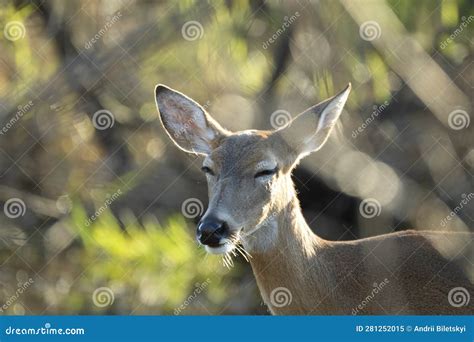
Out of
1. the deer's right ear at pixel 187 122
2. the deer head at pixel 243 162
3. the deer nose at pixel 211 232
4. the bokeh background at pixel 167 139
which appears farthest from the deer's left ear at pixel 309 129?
the deer nose at pixel 211 232

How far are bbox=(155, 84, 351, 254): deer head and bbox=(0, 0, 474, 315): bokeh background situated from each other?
92 cm

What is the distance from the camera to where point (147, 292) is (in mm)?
11781

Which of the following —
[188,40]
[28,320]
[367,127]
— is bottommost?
[367,127]

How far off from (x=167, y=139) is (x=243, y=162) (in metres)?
3.89

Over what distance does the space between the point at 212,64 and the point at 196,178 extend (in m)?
1.32

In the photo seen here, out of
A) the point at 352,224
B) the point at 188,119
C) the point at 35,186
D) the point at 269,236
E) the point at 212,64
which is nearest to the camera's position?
the point at 269,236

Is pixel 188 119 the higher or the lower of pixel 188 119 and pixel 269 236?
the higher

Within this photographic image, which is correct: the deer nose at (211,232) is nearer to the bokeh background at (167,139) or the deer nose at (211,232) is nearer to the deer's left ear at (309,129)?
the deer's left ear at (309,129)

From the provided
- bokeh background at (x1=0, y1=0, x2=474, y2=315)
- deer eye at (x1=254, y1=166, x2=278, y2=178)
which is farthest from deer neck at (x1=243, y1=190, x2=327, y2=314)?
bokeh background at (x1=0, y1=0, x2=474, y2=315)

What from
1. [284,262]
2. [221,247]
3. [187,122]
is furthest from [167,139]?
[221,247]

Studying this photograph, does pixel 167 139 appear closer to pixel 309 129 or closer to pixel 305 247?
pixel 309 129

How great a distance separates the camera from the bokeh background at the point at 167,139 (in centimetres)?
1050

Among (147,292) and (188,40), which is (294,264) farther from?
(188,40)

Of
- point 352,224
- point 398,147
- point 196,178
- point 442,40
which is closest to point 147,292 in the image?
point 196,178
